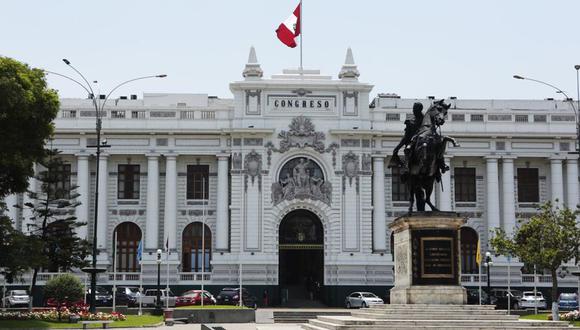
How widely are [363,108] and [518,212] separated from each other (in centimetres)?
1558

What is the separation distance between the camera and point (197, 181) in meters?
77.4

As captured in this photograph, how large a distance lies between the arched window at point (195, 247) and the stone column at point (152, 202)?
8.49ft

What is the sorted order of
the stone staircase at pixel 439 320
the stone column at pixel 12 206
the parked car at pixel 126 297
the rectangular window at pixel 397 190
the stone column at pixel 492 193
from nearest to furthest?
the stone staircase at pixel 439 320 < the parked car at pixel 126 297 < the stone column at pixel 12 206 < the stone column at pixel 492 193 < the rectangular window at pixel 397 190

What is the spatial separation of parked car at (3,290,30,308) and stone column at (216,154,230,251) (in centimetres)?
1512

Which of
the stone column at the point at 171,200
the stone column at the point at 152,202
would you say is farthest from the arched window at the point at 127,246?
the stone column at the point at 171,200

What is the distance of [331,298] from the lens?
7375cm

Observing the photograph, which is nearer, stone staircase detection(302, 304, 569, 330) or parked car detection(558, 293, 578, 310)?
stone staircase detection(302, 304, 569, 330)

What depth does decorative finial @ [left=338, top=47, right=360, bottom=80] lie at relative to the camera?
250ft

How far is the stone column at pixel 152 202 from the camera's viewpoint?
247 ft

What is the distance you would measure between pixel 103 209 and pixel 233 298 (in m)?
14.8

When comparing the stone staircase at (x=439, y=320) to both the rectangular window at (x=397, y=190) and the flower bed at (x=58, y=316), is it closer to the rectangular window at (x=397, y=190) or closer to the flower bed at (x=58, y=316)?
the flower bed at (x=58, y=316)

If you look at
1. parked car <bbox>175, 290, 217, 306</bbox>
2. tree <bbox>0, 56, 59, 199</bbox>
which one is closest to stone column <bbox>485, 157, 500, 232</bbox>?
parked car <bbox>175, 290, 217, 306</bbox>

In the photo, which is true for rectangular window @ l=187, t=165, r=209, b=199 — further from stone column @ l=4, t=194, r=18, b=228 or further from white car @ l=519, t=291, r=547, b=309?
white car @ l=519, t=291, r=547, b=309

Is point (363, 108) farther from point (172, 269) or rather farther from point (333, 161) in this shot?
point (172, 269)
